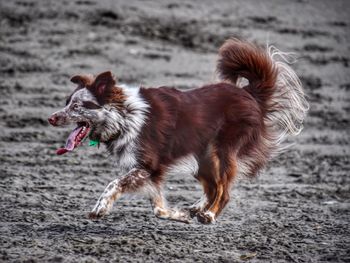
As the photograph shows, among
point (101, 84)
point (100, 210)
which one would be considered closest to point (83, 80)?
point (101, 84)

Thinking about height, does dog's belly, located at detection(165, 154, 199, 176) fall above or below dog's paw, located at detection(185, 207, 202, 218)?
above

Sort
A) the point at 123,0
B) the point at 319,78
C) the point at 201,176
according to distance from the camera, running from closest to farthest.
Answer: the point at 201,176, the point at 319,78, the point at 123,0

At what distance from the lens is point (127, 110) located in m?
6.14

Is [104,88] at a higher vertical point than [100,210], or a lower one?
higher

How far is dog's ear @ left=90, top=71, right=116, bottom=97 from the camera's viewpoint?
6.07 meters

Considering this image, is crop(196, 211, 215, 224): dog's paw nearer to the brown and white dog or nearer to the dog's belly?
the brown and white dog

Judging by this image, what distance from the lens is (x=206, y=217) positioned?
6379 mm

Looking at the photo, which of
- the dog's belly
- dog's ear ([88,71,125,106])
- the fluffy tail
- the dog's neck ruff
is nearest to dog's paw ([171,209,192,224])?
the dog's belly

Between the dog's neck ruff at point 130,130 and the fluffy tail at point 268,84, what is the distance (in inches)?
48.1

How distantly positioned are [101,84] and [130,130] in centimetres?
44

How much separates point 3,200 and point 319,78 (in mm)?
7229

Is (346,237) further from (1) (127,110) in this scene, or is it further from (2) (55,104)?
(2) (55,104)

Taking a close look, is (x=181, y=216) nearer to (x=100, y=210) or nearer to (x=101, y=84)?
(x=100, y=210)

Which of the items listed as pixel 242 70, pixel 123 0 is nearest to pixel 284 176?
pixel 242 70
